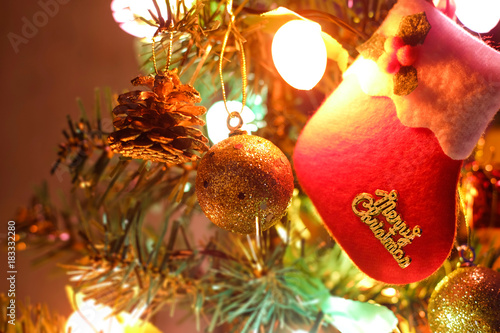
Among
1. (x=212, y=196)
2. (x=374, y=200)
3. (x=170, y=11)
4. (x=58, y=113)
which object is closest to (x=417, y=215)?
(x=374, y=200)

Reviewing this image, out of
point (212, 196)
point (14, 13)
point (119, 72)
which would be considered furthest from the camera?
point (119, 72)

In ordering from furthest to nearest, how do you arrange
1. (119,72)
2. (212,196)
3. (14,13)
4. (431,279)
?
(119,72) → (14,13) → (431,279) → (212,196)

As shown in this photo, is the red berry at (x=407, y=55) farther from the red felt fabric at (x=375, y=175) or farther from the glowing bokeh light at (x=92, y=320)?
the glowing bokeh light at (x=92, y=320)

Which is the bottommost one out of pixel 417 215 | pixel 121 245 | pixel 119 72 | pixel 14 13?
pixel 417 215

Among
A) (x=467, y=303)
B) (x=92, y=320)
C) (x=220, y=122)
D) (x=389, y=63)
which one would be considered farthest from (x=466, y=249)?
(x=92, y=320)

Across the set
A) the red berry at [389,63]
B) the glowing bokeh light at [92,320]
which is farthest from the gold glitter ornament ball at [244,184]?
the glowing bokeh light at [92,320]

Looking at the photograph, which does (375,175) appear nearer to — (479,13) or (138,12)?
(479,13)

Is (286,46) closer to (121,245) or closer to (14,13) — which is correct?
(121,245)
